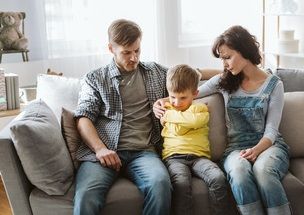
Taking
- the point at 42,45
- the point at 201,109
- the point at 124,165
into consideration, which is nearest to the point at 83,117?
the point at 124,165

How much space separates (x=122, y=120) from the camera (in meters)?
2.17

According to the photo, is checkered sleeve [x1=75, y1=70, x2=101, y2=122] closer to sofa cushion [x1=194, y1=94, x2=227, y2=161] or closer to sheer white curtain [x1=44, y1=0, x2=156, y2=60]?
sofa cushion [x1=194, y1=94, x2=227, y2=161]

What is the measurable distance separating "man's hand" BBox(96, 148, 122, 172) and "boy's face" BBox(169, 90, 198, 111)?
379 mm

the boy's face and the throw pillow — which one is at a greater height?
the boy's face

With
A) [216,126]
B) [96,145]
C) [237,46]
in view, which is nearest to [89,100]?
[96,145]

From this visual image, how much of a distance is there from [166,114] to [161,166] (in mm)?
269

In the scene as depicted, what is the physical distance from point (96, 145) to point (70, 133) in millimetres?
153

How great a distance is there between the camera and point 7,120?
110 inches

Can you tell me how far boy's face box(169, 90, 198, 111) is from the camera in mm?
2117

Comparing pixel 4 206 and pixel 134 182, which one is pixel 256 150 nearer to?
pixel 134 182

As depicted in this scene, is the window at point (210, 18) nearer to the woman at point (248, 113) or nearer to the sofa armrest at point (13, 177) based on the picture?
the woman at point (248, 113)

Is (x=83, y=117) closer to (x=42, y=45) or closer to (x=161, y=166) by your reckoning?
(x=161, y=166)

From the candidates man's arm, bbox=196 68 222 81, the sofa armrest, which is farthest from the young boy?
the sofa armrest

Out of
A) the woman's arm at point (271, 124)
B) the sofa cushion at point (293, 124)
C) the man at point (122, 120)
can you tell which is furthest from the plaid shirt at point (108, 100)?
the sofa cushion at point (293, 124)
